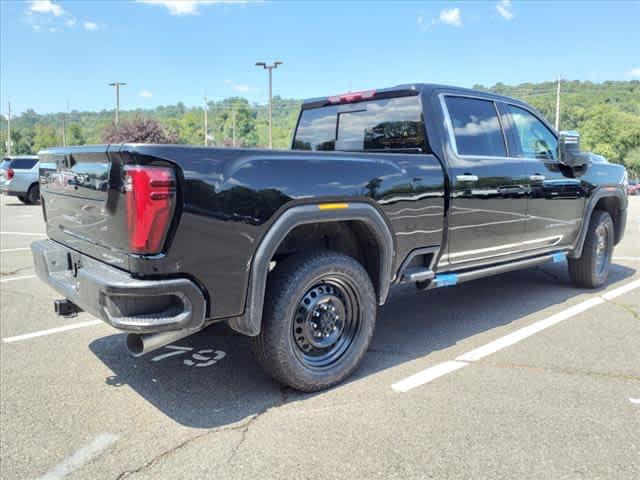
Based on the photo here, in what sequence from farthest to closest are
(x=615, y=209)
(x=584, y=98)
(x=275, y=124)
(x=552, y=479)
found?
(x=275, y=124)
(x=584, y=98)
(x=615, y=209)
(x=552, y=479)

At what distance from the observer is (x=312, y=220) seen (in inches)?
123

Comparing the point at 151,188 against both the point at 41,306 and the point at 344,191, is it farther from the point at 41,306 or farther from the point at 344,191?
the point at 41,306

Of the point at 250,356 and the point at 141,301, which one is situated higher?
the point at 141,301

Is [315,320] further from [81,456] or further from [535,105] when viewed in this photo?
[535,105]

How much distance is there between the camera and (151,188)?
8.48ft

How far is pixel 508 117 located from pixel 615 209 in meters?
2.56

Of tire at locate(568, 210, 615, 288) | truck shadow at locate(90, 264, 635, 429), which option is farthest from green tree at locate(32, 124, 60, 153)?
tire at locate(568, 210, 615, 288)

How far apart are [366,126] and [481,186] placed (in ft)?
3.57

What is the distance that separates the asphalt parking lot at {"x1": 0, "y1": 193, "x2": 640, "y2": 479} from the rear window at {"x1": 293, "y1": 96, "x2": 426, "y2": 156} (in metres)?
1.60

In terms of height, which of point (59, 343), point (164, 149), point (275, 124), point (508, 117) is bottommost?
point (59, 343)

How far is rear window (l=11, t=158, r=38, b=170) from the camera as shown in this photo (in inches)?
733

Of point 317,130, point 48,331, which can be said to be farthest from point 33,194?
point 317,130

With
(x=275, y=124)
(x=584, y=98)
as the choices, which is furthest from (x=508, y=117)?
(x=275, y=124)

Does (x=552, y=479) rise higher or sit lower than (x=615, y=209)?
lower
